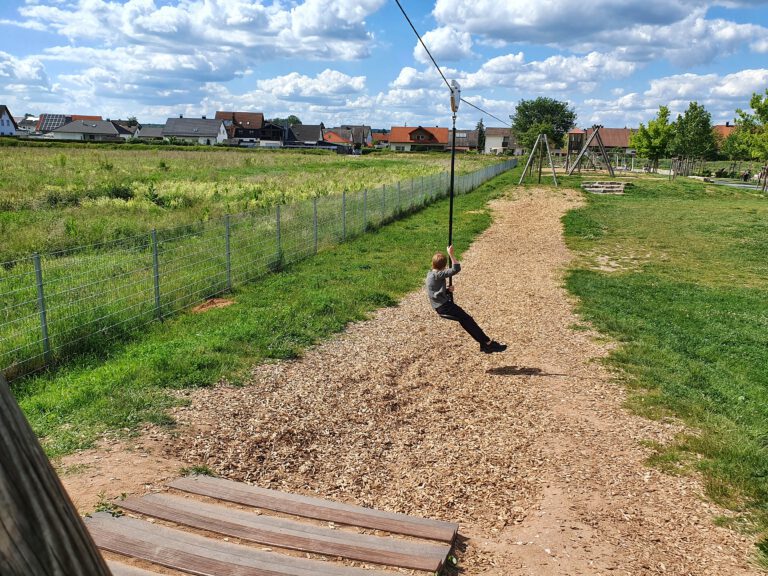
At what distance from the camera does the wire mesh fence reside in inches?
316

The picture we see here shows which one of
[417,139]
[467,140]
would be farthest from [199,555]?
[467,140]

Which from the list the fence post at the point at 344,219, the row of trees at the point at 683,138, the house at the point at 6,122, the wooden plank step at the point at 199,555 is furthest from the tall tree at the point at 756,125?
the house at the point at 6,122

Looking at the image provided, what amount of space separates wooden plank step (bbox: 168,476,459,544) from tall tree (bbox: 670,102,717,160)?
6325 centimetres

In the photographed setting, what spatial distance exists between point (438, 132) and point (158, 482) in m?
129

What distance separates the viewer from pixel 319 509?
467cm

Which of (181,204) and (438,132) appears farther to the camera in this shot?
(438,132)

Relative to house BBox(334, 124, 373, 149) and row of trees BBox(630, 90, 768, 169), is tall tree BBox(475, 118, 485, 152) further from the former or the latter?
row of trees BBox(630, 90, 768, 169)

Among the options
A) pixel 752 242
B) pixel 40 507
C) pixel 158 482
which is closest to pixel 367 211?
pixel 752 242

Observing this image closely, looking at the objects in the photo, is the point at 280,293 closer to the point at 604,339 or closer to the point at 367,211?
the point at 604,339

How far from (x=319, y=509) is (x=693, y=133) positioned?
63.8 meters

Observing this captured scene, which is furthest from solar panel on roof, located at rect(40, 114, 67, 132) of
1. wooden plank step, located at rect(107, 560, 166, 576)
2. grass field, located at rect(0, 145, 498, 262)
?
wooden plank step, located at rect(107, 560, 166, 576)

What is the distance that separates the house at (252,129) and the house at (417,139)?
24.5 metres

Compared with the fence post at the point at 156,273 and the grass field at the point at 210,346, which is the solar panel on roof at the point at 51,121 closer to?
the grass field at the point at 210,346

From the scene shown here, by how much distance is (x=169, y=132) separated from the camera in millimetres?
116188
